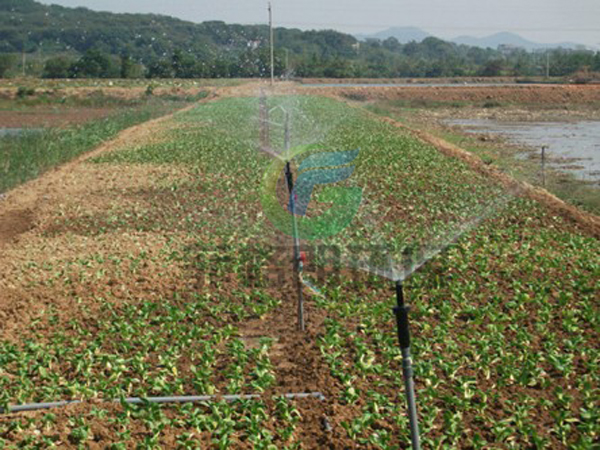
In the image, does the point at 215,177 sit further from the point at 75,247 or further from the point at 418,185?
the point at 75,247

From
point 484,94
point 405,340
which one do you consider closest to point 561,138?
point 484,94

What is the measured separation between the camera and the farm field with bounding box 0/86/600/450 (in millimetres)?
5211

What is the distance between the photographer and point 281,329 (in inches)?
289

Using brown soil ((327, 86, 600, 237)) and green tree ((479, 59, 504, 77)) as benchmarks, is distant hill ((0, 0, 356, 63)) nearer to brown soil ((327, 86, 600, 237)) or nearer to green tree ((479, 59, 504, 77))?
brown soil ((327, 86, 600, 237))

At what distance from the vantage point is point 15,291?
8.32 meters

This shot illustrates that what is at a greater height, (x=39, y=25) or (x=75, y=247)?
(x=39, y=25)

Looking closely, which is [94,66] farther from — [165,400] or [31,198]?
[165,400]

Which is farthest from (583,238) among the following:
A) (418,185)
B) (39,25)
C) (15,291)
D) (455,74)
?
(455,74)

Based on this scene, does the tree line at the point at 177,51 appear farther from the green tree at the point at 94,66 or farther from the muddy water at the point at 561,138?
the muddy water at the point at 561,138

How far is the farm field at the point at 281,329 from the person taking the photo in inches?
205

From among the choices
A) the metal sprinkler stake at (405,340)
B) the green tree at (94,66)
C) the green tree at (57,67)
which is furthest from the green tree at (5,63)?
the metal sprinkler stake at (405,340)

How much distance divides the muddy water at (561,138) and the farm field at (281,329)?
9.31 m

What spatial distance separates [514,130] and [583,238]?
27076 mm

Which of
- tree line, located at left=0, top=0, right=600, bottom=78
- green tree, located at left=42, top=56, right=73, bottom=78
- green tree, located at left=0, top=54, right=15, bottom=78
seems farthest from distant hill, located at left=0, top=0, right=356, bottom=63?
green tree, located at left=42, top=56, right=73, bottom=78
